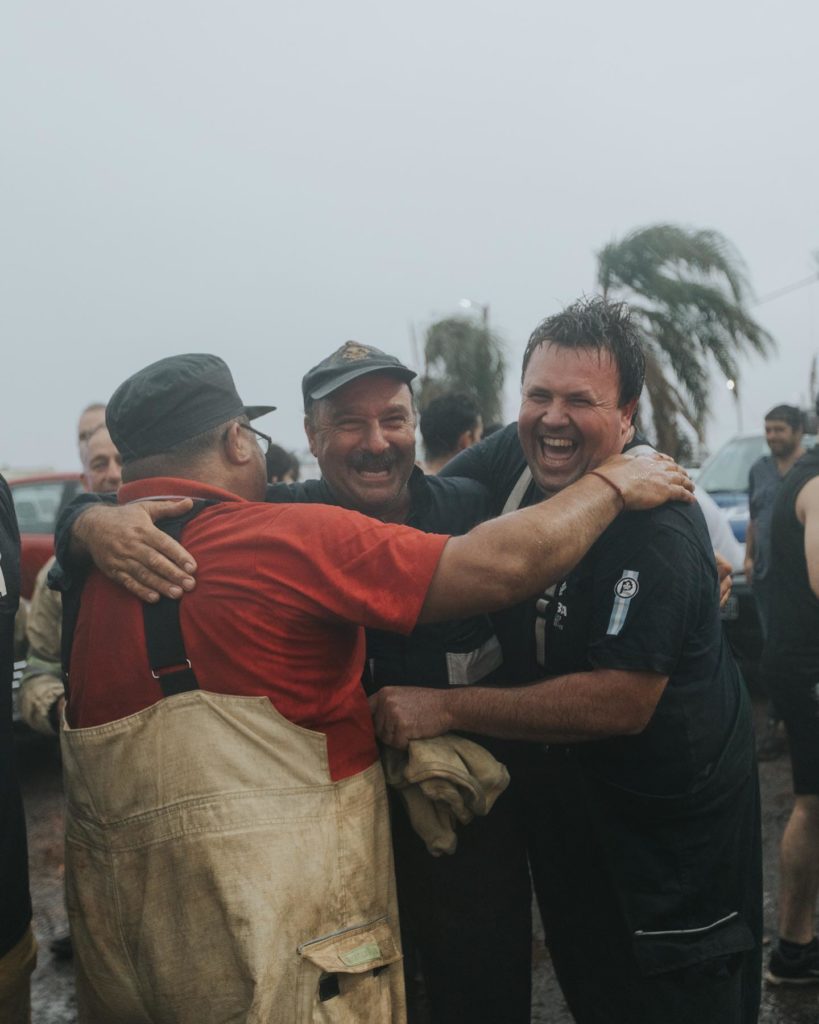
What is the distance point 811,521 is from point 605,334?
1.18 metres

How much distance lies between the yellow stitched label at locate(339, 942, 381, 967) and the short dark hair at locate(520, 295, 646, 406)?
1404mm

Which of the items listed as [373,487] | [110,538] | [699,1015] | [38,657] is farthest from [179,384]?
[38,657]

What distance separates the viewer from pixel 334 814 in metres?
1.73

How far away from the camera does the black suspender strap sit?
164 cm

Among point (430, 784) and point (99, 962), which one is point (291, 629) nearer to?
point (430, 784)

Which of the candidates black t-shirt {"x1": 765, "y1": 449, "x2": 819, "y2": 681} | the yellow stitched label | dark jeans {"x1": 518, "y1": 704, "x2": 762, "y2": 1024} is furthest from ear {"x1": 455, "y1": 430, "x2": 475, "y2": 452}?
the yellow stitched label

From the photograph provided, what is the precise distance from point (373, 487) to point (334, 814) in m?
1.12

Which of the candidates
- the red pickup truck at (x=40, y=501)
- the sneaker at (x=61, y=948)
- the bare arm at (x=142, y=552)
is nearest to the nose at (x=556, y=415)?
the bare arm at (x=142, y=552)

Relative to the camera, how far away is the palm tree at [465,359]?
16984mm

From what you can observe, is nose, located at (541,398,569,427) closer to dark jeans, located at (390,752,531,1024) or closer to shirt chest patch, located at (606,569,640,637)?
shirt chest patch, located at (606,569,640,637)

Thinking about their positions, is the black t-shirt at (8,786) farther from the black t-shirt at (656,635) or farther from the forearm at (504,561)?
the black t-shirt at (656,635)

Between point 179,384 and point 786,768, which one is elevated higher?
point 179,384

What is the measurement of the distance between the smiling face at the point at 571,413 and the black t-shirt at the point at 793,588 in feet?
3.66

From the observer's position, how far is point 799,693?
10.7ft
